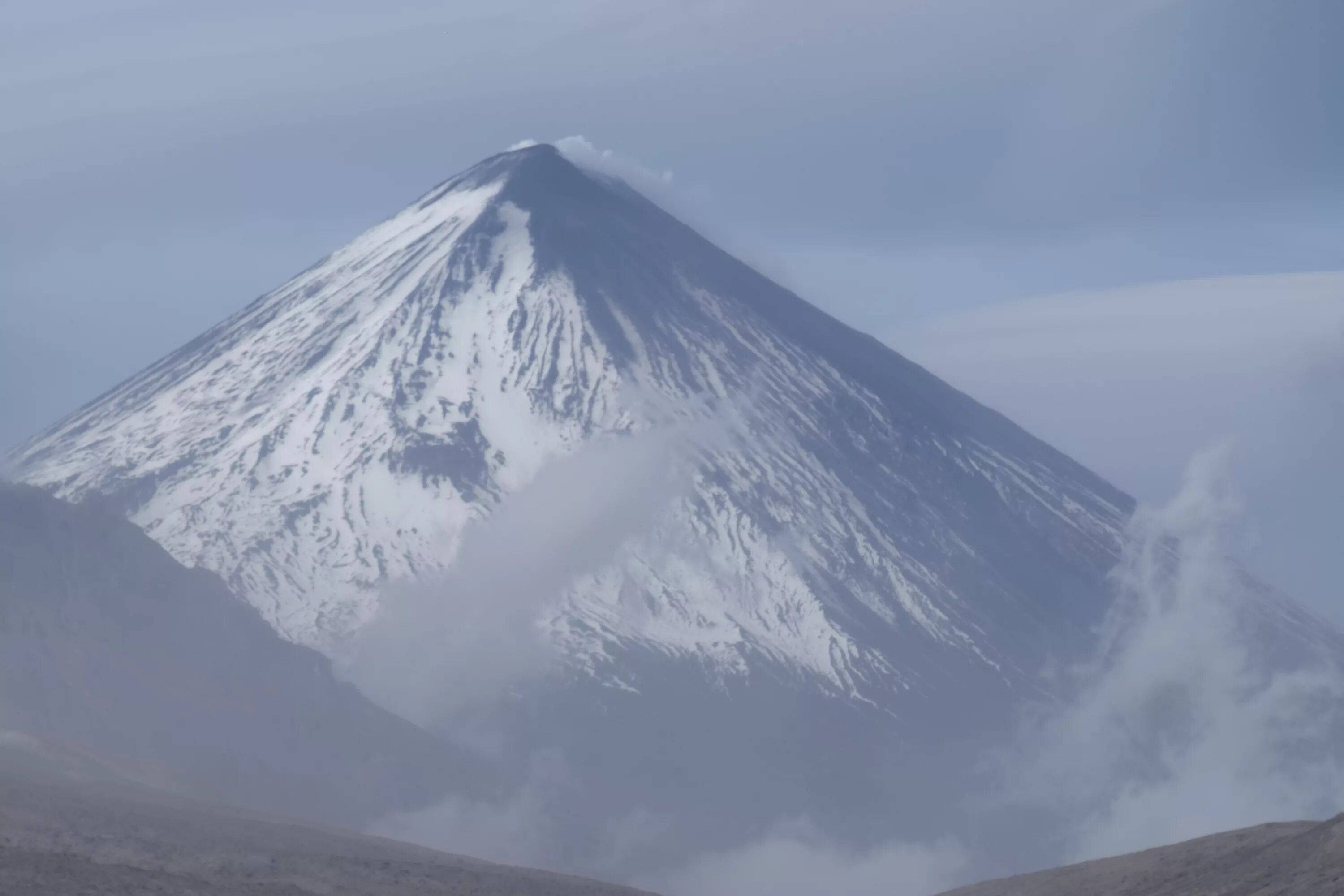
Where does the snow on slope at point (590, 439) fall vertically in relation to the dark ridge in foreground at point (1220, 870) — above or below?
above

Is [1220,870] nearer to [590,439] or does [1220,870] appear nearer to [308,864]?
[308,864]

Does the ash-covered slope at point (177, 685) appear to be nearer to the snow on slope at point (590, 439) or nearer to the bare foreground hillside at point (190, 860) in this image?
the snow on slope at point (590, 439)

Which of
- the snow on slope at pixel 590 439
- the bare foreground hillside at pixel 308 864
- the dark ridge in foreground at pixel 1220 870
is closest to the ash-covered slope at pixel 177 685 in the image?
the snow on slope at pixel 590 439

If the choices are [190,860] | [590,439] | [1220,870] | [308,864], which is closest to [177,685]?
[308,864]

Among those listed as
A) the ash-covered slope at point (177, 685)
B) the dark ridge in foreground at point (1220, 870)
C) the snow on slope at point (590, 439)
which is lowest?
the dark ridge in foreground at point (1220, 870)

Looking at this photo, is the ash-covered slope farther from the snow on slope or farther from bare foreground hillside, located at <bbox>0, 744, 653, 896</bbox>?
bare foreground hillside, located at <bbox>0, 744, 653, 896</bbox>

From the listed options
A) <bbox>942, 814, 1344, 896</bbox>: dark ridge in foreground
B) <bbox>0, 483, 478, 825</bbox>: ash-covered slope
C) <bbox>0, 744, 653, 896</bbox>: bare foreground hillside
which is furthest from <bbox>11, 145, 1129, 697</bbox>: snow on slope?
<bbox>942, 814, 1344, 896</bbox>: dark ridge in foreground
